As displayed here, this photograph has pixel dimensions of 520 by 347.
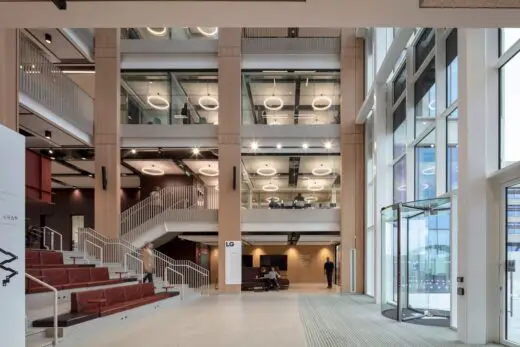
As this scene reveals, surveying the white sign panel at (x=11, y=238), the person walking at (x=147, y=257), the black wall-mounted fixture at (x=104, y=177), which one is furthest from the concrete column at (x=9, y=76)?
the black wall-mounted fixture at (x=104, y=177)

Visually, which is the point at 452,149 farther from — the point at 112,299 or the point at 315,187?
the point at 315,187

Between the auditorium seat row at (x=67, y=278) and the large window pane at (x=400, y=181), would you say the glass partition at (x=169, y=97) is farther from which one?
the auditorium seat row at (x=67, y=278)

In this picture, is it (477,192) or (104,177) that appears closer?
(477,192)

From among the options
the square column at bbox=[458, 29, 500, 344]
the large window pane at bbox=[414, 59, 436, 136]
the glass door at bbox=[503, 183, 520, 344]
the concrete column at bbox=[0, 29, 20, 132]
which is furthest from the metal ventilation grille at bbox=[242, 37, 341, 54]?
the glass door at bbox=[503, 183, 520, 344]

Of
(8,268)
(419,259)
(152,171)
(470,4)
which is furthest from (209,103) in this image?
(470,4)

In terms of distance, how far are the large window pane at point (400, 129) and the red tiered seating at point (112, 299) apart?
7.55 meters

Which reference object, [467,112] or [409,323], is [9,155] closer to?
[467,112]

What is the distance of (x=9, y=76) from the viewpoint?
28.5ft

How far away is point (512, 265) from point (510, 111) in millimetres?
2309

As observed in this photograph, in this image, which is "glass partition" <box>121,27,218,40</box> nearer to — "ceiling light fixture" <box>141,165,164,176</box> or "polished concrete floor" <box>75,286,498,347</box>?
"ceiling light fixture" <box>141,165,164,176</box>

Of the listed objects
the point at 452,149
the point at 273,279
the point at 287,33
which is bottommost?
the point at 273,279

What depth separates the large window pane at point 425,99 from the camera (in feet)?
40.1

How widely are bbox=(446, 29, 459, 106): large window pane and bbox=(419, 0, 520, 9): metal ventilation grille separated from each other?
585 cm

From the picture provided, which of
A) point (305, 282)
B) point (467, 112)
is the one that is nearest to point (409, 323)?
point (467, 112)
